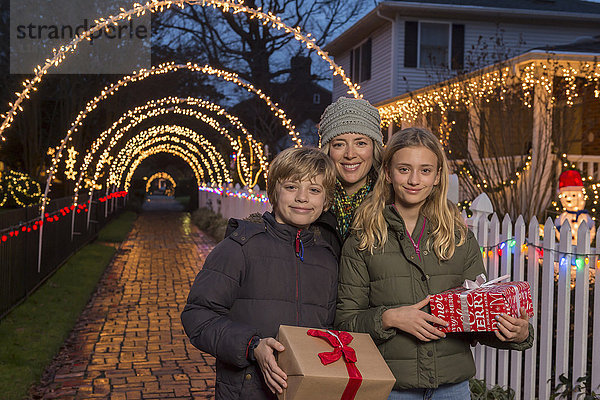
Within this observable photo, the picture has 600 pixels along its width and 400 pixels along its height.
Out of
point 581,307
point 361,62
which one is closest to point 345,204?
point 581,307

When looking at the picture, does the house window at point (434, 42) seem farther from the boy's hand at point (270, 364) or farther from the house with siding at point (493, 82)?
the boy's hand at point (270, 364)

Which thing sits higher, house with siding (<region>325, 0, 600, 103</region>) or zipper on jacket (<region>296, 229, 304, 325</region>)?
house with siding (<region>325, 0, 600, 103</region>)

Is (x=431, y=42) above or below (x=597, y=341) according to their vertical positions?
above

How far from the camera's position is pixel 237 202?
18.9 meters

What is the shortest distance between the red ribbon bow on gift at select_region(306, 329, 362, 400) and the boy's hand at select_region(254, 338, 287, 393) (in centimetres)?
13

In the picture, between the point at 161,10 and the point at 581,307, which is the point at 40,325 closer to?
the point at 161,10

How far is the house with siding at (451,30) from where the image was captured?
1884 centimetres

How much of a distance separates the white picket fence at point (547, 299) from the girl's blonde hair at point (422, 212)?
69.2 inches

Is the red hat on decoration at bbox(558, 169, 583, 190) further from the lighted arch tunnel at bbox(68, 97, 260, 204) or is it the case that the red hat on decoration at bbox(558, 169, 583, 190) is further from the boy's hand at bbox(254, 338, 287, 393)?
the lighted arch tunnel at bbox(68, 97, 260, 204)

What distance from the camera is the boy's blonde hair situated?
2.57 meters

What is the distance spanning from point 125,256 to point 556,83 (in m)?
9.81

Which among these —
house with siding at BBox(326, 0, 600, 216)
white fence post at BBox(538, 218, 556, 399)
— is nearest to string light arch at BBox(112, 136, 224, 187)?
house with siding at BBox(326, 0, 600, 216)

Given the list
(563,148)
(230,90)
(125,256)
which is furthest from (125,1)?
(230,90)

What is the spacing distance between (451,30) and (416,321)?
59.1ft
